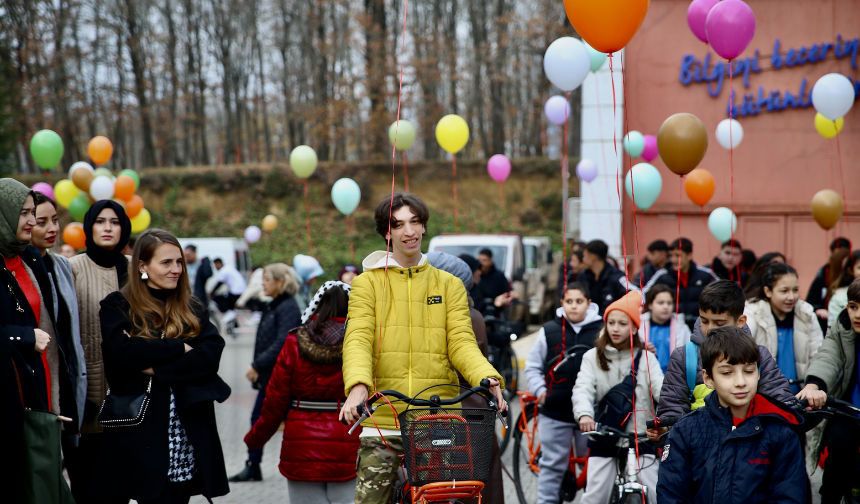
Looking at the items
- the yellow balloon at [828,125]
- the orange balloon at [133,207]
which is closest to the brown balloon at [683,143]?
the yellow balloon at [828,125]

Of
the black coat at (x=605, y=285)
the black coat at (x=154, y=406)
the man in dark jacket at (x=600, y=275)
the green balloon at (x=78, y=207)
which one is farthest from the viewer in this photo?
the green balloon at (x=78, y=207)

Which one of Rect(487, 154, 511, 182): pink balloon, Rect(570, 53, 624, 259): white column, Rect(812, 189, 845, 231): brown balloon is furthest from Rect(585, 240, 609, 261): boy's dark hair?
Rect(570, 53, 624, 259): white column

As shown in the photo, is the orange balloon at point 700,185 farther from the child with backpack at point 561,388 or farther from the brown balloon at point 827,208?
the child with backpack at point 561,388

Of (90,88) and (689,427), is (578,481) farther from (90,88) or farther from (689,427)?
(90,88)

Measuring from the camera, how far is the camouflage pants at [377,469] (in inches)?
147

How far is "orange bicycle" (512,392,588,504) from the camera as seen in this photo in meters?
5.33

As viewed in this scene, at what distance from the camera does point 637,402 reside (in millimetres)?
4711

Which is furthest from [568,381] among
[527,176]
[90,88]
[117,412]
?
[90,88]

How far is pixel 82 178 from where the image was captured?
34.0 feet

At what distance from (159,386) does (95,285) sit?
117cm

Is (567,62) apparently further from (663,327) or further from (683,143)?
(663,327)

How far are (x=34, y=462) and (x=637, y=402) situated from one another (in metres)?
3.14

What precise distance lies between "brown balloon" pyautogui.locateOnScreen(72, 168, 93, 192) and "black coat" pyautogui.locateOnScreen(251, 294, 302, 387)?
14.9 feet

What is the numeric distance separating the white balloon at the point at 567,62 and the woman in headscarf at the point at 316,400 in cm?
417
